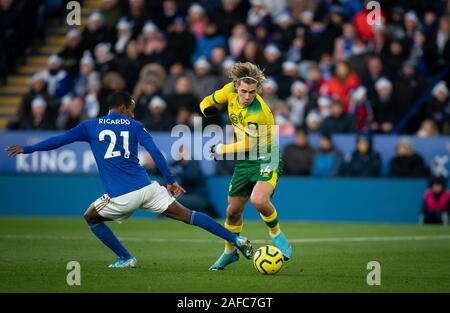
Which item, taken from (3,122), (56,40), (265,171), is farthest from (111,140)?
(56,40)

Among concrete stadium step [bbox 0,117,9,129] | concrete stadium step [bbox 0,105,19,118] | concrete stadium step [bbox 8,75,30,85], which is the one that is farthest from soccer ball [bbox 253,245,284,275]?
concrete stadium step [bbox 8,75,30,85]

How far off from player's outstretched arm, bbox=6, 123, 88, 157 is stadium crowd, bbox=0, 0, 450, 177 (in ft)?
32.0

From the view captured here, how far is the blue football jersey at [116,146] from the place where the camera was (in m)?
11.5

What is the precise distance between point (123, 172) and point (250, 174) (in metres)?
1.64

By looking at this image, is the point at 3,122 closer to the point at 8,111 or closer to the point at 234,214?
the point at 8,111

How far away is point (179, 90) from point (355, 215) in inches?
191

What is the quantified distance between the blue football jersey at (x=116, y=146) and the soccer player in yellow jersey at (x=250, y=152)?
0.90 metres

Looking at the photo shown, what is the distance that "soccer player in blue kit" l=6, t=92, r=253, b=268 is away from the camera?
452 inches

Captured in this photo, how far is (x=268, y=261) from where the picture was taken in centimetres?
1136

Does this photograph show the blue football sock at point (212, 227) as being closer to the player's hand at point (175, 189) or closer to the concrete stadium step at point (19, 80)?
the player's hand at point (175, 189)

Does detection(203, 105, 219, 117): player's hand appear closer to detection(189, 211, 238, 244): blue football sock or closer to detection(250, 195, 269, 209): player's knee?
detection(250, 195, 269, 209): player's knee
